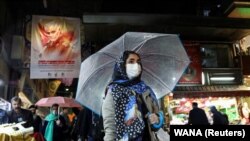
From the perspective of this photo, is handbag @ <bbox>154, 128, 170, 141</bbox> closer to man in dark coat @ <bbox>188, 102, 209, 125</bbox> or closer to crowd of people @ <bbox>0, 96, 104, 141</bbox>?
crowd of people @ <bbox>0, 96, 104, 141</bbox>

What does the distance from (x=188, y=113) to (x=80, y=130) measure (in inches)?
189

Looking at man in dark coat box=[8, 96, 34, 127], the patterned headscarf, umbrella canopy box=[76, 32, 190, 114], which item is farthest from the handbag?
man in dark coat box=[8, 96, 34, 127]

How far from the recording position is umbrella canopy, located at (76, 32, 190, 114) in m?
3.79

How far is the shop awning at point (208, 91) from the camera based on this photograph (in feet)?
31.7

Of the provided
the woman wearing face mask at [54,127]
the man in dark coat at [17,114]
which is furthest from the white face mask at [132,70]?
the woman wearing face mask at [54,127]

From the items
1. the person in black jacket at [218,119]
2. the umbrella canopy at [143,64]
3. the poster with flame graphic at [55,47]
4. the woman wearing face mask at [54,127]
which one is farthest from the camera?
the poster with flame graphic at [55,47]

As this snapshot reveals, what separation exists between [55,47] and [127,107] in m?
6.67

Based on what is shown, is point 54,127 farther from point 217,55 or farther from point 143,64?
point 217,55

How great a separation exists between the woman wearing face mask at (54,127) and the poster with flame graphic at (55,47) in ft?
6.36

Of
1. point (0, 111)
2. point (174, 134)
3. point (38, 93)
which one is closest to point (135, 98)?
point (174, 134)

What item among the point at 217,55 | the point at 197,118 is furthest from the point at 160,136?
the point at 217,55

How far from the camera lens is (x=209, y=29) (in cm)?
1005

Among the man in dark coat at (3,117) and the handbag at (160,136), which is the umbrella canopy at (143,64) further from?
the man in dark coat at (3,117)

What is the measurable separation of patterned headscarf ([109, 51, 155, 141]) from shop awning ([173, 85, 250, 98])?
258 inches
